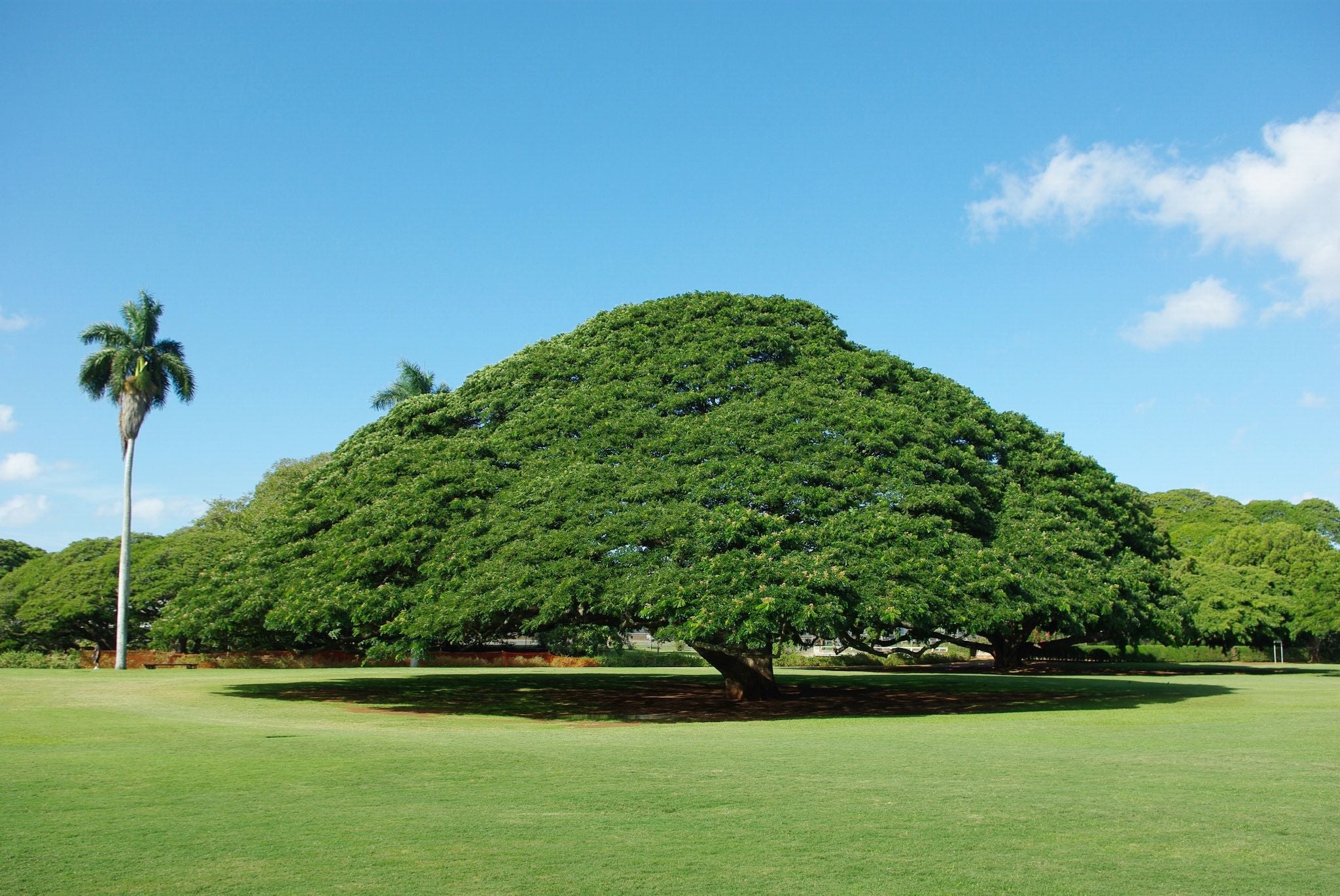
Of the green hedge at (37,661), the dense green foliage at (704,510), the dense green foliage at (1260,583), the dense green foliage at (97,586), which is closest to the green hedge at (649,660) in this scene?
the dense green foliage at (97,586)

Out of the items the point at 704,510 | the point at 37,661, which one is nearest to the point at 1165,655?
the point at 704,510

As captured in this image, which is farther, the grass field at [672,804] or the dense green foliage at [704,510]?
the dense green foliage at [704,510]

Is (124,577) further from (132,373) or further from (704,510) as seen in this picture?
(704,510)

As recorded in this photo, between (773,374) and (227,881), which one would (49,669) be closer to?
(773,374)

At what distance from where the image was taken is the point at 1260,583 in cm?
4922

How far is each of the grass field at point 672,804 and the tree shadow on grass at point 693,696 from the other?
2.71m

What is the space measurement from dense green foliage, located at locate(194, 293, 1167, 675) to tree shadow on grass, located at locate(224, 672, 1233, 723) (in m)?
1.82

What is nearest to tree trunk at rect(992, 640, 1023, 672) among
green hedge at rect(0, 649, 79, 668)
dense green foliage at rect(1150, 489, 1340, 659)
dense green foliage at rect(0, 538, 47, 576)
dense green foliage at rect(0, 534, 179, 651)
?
dense green foliage at rect(1150, 489, 1340, 659)

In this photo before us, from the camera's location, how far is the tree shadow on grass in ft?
73.7

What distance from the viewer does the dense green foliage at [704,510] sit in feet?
62.3

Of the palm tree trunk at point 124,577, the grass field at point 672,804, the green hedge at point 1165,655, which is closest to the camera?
the grass field at point 672,804

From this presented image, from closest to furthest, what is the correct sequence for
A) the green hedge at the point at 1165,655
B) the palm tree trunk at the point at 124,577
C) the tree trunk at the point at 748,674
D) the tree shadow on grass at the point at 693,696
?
the tree shadow on grass at the point at 693,696, the tree trunk at the point at 748,674, the palm tree trunk at the point at 124,577, the green hedge at the point at 1165,655

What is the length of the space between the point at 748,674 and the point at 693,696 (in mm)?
2972

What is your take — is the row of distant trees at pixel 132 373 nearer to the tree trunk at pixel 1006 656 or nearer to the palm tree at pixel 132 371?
the palm tree at pixel 132 371
